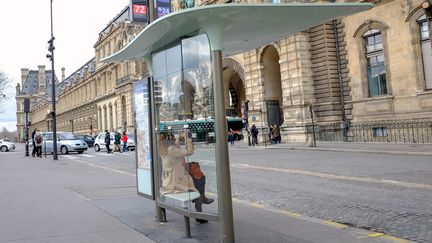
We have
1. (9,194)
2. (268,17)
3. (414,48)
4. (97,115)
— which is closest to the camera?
(268,17)

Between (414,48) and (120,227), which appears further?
(414,48)

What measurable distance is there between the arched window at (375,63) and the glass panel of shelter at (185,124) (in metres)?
24.7

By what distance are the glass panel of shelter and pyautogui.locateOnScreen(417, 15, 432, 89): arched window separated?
22.9m

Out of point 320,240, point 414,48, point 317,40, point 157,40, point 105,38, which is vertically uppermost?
point 105,38

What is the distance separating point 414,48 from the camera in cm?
2570

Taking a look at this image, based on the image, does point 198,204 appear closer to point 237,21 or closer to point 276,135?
point 237,21

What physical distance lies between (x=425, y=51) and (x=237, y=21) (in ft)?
77.2

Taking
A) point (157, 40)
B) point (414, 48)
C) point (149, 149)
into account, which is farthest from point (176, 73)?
point (414, 48)

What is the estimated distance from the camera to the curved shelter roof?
15.9 feet

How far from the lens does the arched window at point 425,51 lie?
82.6 ft

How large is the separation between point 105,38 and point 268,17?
81930mm

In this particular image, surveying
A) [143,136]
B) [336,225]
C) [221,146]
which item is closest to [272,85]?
[143,136]

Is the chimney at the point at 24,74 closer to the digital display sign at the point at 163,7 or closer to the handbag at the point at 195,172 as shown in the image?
the digital display sign at the point at 163,7

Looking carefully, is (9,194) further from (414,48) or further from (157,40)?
(414,48)
